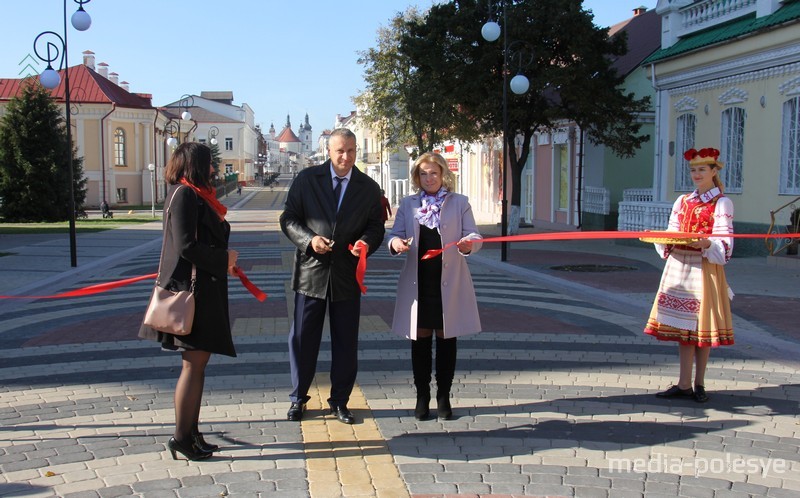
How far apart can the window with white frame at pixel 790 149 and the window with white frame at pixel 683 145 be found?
3607 millimetres

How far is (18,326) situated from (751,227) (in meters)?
14.5

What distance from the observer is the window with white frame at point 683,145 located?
20031 mm

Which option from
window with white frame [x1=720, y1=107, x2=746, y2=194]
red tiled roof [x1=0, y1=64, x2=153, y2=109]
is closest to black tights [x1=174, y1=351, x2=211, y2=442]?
window with white frame [x1=720, y1=107, x2=746, y2=194]

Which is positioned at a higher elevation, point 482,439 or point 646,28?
point 646,28

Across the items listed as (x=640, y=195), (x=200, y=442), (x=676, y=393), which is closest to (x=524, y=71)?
(x=640, y=195)

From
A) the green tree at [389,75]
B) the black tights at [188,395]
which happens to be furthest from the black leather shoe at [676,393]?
the green tree at [389,75]

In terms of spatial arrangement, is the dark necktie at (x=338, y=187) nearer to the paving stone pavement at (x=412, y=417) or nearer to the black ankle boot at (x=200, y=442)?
the paving stone pavement at (x=412, y=417)

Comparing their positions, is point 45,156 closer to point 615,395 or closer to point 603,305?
point 603,305

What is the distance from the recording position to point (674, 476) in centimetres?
437

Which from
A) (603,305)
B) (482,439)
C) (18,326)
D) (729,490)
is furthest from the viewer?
(603,305)

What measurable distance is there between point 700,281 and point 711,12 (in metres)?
15.7

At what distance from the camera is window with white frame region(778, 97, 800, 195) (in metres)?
15.9

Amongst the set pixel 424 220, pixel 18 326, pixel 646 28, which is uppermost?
pixel 646 28

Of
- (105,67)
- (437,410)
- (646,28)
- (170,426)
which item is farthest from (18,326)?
(105,67)
